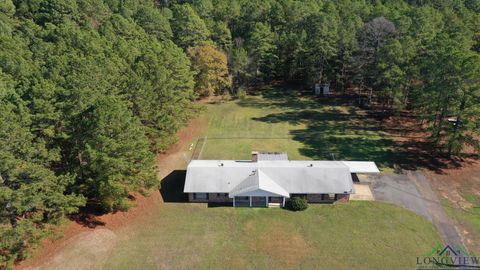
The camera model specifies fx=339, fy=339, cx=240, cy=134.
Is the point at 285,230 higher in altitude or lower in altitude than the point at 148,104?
lower

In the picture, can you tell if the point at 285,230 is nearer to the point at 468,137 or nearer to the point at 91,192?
the point at 91,192

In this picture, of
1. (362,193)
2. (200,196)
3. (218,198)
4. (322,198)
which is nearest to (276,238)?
(322,198)

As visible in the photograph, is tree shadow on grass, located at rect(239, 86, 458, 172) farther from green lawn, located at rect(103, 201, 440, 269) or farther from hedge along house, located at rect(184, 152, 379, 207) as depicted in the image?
green lawn, located at rect(103, 201, 440, 269)

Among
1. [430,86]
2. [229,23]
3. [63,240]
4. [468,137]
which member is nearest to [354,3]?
[229,23]

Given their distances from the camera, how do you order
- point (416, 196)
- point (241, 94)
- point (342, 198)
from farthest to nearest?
point (241, 94), point (416, 196), point (342, 198)

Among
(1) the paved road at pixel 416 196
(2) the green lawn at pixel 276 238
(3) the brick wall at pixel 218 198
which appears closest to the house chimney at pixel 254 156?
(3) the brick wall at pixel 218 198

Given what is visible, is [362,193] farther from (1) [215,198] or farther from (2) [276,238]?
(1) [215,198]
